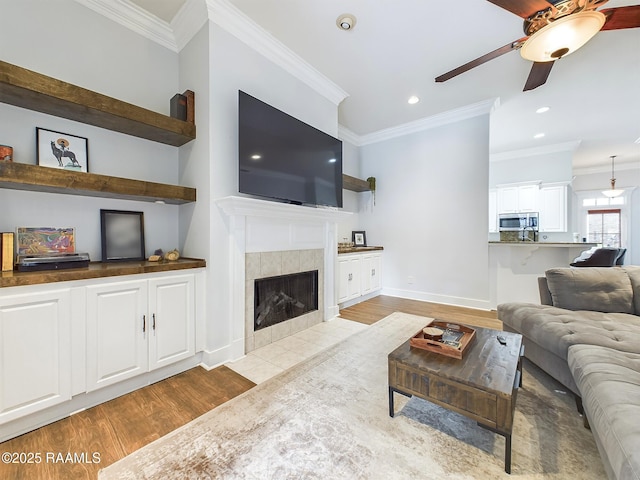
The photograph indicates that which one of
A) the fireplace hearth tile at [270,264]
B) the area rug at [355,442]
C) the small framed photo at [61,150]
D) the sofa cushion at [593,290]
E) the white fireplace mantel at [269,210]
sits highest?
the small framed photo at [61,150]

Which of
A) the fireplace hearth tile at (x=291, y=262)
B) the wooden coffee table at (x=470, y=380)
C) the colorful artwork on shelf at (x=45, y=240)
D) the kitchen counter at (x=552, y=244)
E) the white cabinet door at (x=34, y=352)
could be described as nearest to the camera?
the wooden coffee table at (x=470, y=380)

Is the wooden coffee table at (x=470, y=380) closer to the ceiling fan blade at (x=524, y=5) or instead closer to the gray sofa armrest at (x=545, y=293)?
the gray sofa armrest at (x=545, y=293)

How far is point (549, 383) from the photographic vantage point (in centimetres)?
194

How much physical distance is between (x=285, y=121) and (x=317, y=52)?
837mm

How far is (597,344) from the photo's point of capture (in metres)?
1.63

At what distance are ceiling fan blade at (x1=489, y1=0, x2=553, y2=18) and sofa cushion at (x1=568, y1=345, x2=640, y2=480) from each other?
2091 millimetres

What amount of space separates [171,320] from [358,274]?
9.21ft

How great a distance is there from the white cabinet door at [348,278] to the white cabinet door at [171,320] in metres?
2.15

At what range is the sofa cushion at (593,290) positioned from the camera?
215 cm

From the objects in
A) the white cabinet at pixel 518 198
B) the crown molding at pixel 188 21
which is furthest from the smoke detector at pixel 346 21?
the white cabinet at pixel 518 198

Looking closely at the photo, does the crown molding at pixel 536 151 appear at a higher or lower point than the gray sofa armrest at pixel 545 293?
higher

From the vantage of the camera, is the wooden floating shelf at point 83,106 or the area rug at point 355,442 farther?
the wooden floating shelf at point 83,106

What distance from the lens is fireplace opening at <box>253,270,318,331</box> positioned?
268cm

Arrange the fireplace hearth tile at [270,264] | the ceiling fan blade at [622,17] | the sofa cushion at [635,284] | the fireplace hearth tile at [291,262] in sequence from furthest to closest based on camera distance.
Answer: the fireplace hearth tile at [291,262]
the fireplace hearth tile at [270,264]
the sofa cushion at [635,284]
the ceiling fan blade at [622,17]
